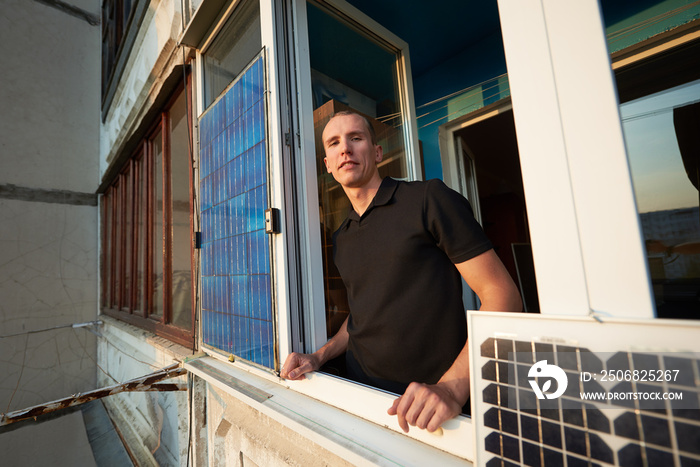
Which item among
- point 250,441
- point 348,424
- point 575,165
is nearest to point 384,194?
point 575,165

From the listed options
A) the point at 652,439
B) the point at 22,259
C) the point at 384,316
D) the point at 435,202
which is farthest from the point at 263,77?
the point at 22,259

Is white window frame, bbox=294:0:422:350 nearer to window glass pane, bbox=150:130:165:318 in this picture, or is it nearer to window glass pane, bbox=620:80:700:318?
window glass pane, bbox=620:80:700:318

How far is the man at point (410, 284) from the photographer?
90cm

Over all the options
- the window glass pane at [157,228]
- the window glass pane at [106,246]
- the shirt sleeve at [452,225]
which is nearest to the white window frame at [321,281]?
the shirt sleeve at [452,225]

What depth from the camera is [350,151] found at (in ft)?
4.36

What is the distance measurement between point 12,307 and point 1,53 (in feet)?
13.9

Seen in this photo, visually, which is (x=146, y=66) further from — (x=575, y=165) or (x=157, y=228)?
(x=575, y=165)

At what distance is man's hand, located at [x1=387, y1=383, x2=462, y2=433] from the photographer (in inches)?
28.7

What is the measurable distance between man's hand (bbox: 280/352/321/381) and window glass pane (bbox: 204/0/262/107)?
1.65 metres

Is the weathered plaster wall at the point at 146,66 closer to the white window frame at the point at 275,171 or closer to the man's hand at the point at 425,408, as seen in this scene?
the white window frame at the point at 275,171

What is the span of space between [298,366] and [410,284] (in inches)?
23.4

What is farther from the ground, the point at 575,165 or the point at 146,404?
the point at 575,165

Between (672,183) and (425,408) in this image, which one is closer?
(425,408)

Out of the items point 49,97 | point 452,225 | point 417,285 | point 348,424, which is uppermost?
point 49,97
